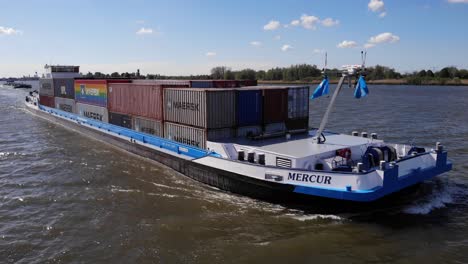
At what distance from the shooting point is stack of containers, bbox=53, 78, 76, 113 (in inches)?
1378

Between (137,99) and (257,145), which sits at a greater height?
(137,99)

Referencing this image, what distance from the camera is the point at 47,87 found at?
138 feet

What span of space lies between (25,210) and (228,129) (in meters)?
9.24

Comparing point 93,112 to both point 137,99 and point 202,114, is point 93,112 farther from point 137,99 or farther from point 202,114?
point 202,114

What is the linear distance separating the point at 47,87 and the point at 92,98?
15519mm

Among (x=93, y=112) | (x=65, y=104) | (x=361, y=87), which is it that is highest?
(x=361, y=87)

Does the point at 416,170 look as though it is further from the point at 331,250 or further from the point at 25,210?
the point at 25,210

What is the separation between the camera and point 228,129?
18.4 m

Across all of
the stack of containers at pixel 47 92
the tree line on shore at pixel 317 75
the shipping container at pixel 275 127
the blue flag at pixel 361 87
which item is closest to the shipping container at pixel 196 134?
the shipping container at pixel 275 127

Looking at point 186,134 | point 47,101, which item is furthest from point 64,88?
point 186,134

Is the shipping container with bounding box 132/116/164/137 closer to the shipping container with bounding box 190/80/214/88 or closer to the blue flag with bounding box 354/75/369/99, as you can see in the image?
the shipping container with bounding box 190/80/214/88

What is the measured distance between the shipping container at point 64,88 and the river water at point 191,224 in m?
15.5

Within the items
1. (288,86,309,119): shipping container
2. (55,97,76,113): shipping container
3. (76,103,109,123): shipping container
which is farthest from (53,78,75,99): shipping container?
(288,86,309,119): shipping container

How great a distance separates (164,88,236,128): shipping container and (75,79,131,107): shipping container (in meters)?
10.3
